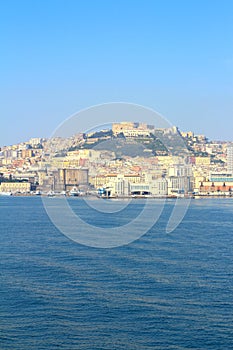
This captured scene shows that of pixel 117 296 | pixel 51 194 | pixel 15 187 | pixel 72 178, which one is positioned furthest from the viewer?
pixel 15 187

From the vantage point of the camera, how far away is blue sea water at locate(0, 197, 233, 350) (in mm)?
4168

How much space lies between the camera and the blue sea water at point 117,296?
164 inches

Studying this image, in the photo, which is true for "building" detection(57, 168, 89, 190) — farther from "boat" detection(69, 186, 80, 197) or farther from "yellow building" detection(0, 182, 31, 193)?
"yellow building" detection(0, 182, 31, 193)

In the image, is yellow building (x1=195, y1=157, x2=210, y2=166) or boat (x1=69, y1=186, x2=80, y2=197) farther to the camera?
yellow building (x1=195, y1=157, x2=210, y2=166)

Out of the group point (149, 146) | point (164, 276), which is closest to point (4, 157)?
point (149, 146)

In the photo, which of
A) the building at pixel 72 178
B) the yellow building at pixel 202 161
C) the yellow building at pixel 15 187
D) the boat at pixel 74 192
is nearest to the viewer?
the boat at pixel 74 192

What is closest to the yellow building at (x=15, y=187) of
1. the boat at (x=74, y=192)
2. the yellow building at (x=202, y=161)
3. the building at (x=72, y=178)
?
the building at (x=72, y=178)

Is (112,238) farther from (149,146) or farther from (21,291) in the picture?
(149,146)

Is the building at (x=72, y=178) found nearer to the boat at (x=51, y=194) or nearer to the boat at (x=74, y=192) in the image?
the boat at (x=74, y=192)

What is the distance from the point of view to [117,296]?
16.8 ft

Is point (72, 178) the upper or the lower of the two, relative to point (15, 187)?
upper

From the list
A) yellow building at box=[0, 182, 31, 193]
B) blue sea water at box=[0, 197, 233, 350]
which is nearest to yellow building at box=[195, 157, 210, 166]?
yellow building at box=[0, 182, 31, 193]

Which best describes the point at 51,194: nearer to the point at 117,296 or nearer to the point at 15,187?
the point at 15,187

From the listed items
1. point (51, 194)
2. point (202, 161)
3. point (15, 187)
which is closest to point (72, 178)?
point (51, 194)
